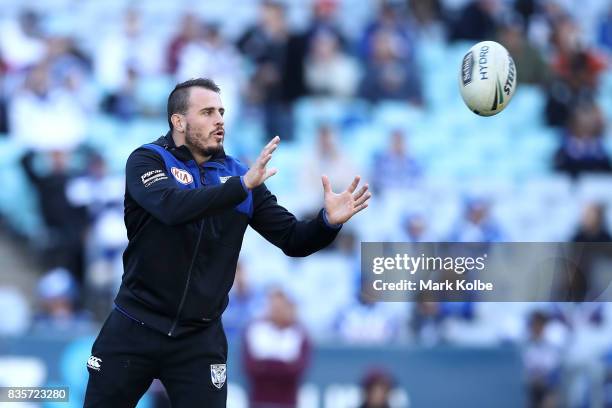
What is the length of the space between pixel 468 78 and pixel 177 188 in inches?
95.1

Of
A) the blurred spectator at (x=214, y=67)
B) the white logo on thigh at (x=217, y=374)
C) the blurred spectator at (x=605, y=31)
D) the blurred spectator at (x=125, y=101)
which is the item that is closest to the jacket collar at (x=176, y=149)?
the white logo on thigh at (x=217, y=374)

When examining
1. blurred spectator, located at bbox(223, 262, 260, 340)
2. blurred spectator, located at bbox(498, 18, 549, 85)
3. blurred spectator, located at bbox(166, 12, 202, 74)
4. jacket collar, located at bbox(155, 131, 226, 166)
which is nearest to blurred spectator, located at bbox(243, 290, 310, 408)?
blurred spectator, located at bbox(223, 262, 260, 340)

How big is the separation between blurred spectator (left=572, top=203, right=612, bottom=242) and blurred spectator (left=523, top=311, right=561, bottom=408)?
1155mm

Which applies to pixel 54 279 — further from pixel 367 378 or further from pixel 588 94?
pixel 588 94

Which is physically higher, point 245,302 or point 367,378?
point 245,302

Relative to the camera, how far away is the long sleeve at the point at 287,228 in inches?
219

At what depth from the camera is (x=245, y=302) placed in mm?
10914

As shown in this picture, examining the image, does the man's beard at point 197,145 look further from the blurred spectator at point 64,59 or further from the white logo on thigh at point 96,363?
the blurred spectator at point 64,59

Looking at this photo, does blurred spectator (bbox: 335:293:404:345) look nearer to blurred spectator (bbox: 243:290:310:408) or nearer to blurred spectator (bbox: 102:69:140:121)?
blurred spectator (bbox: 243:290:310:408)

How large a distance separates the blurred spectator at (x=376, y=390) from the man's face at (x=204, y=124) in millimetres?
4809

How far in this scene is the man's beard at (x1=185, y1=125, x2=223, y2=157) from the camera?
5.54 meters

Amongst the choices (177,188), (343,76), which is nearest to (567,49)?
(343,76)

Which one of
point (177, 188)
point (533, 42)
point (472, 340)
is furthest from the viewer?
point (533, 42)

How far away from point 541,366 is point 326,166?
130 inches
